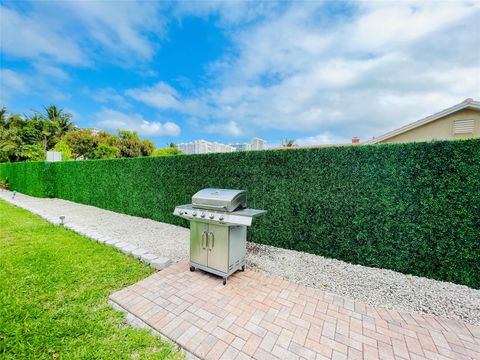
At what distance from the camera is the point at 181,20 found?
7.71 metres

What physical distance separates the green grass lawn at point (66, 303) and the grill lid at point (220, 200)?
1.63 m

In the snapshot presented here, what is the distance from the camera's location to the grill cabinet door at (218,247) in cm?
310

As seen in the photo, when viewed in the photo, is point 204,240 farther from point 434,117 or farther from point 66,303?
point 434,117

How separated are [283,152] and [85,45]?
10.8 meters

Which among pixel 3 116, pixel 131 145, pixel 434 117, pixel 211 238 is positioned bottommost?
pixel 211 238

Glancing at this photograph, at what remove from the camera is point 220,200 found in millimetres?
3059

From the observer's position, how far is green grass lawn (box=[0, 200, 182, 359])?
1962mm

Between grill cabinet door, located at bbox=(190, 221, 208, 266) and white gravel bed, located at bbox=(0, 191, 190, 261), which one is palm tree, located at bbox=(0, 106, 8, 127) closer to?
white gravel bed, located at bbox=(0, 191, 190, 261)

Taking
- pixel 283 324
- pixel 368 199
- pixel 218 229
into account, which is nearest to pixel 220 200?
pixel 218 229

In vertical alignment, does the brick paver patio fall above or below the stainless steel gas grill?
below

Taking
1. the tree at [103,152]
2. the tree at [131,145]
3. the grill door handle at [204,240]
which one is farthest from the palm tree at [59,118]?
the grill door handle at [204,240]

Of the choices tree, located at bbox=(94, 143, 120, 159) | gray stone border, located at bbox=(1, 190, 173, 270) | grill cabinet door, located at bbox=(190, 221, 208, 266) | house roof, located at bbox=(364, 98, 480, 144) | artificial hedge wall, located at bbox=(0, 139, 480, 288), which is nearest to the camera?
artificial hedge wall, located at bbox=(0, 139, 480, 288)

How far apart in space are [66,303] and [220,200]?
8.15ft

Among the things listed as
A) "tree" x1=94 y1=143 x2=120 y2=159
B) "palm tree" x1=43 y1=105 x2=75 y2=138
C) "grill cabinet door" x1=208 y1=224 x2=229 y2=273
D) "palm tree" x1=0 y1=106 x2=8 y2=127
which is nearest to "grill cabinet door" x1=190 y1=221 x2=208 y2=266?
"grill cabinet door" x1=208 y1=224 x2=229 y2=273
